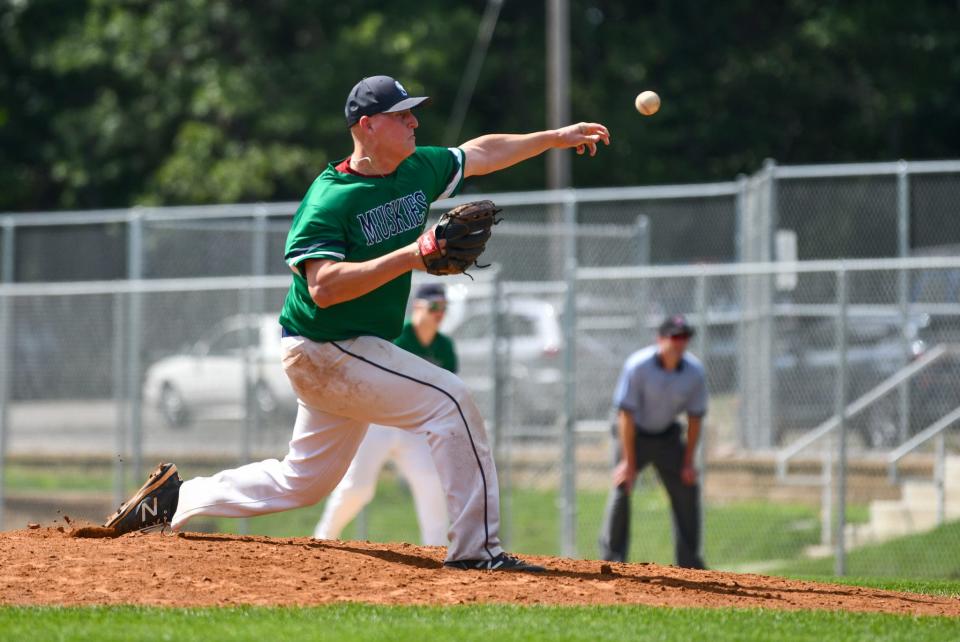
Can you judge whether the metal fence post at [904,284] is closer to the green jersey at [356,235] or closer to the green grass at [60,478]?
the green jersey at [356,235]

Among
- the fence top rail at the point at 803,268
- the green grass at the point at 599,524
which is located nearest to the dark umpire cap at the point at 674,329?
the fence top rail at the point at 803,268

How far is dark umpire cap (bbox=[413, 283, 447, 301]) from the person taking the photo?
9.59 metres

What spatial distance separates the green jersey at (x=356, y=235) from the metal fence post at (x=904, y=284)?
6.70 meters

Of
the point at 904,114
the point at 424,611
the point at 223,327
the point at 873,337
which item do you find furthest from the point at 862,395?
the point at 904,114

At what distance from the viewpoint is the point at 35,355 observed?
46.7ft

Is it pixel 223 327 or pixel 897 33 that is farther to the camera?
pixel 897 33

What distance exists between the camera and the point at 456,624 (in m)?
5.16

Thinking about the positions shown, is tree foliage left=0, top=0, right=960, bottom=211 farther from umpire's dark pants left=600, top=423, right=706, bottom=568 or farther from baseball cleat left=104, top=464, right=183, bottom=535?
baseball cleat left=104, top=464, right=183, bottom=535

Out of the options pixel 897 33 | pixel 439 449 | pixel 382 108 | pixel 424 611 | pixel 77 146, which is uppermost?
pixel 897 33

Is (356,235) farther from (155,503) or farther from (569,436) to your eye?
(569,436)

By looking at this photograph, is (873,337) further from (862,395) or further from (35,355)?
(35,355)

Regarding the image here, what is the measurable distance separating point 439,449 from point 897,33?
21.3m

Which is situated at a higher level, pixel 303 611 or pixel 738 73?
pixel 738 73

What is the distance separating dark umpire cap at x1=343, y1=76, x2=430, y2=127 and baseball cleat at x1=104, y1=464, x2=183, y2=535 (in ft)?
6.24
